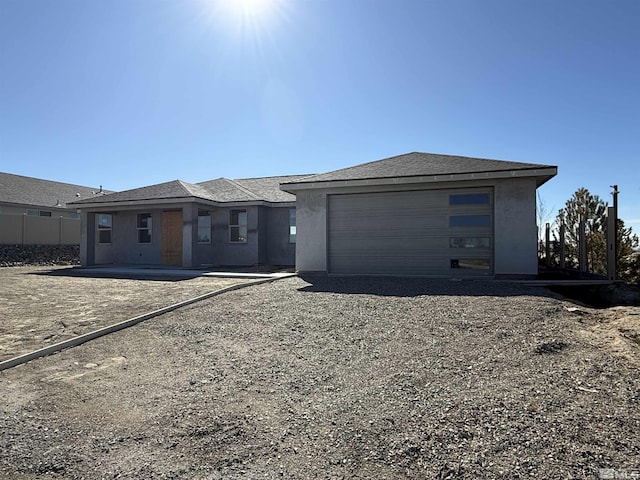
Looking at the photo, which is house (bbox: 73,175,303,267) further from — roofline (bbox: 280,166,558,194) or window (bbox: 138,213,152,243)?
roofline (bbox: 280,166,558,194)

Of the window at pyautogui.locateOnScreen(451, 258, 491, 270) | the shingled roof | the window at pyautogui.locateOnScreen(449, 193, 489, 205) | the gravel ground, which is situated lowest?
the gravel ground

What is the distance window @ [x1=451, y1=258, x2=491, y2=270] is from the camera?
11773 millimetres

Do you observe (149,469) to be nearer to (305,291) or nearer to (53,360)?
(53,360)

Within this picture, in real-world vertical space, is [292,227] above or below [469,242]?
above

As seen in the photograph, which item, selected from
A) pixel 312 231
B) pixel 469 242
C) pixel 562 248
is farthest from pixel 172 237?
pixel 562 248

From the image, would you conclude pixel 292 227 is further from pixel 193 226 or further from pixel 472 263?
pixel 472 263

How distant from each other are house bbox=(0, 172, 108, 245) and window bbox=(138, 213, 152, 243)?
4361mm

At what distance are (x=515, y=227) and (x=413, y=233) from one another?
9.29 feet

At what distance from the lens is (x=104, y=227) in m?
19.9

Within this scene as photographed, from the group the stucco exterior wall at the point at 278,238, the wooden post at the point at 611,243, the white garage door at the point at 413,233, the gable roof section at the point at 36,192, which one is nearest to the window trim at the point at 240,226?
the stucco exterior wall at the point at 278,238

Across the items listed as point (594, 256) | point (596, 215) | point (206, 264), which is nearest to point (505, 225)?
point (594, 256)

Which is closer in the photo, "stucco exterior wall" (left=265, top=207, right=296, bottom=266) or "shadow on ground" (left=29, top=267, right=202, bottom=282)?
"shadow on ground" (left=29, top=267, right=202, bottom=282)

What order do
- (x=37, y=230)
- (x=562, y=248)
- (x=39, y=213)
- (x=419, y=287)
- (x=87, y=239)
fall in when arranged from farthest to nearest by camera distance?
(x=39, y=213) → (x=37, y=230) → (x=87, y=239) → (x=562, y=248) → (x=419, y=287)

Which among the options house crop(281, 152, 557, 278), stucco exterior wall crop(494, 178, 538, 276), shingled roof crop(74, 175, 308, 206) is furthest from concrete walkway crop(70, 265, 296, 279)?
stucco exterior wall crop(494, 178, 538, 276)
